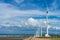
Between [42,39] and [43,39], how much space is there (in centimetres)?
33

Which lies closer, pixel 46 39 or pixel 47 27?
pixel 46 39

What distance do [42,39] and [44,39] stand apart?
23.8 inches

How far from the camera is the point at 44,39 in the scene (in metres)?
69.2

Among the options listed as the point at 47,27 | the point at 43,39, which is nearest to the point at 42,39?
the point at 43,39

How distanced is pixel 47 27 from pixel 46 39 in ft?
21.4

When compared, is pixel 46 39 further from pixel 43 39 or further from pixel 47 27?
pixel 47 27

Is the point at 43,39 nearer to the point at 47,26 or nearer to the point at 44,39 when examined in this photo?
the point at 44,39

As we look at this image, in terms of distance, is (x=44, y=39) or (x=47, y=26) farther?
(x=47, y=26)

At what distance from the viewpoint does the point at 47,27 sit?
7462cm

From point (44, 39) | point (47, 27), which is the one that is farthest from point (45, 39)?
point (47, 27)

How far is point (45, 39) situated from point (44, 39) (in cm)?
28

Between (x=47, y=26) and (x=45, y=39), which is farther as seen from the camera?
(x=47, y=26)

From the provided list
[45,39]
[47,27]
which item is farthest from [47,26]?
[45,39]

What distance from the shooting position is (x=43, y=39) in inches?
2712
